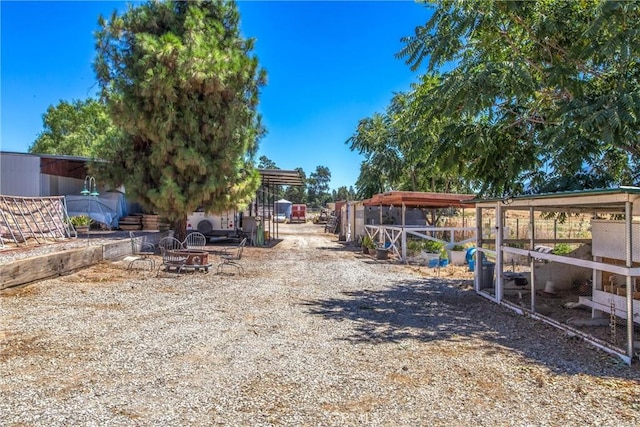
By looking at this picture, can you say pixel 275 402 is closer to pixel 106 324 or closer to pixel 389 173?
pixel 106 324

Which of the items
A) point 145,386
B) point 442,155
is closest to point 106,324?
point 145,386

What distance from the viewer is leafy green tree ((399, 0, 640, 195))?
6.21 m

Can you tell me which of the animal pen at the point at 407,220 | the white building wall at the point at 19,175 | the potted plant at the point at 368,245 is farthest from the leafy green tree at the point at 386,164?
the white building wall at the point at 19,175

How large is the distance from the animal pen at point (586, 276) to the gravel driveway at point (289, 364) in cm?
52

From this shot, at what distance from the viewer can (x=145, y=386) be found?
3848 millimetres

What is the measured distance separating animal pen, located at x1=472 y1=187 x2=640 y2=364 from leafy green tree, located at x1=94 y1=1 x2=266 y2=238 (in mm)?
9491

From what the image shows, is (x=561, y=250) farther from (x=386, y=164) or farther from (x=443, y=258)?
(x=386, y=164)

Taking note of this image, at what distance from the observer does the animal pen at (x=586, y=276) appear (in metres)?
4.95

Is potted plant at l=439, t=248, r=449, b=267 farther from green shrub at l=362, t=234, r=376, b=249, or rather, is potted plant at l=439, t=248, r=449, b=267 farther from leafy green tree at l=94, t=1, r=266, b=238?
leafy green tree at l=94, t=1, r=266, b=238

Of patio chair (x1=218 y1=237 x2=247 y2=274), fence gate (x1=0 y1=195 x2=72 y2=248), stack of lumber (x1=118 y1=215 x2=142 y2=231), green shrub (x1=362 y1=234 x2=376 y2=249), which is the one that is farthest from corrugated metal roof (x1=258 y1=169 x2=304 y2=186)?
fence gate (x1=0 y1=195 x2=72 y2=248)

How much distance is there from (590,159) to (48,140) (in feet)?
154

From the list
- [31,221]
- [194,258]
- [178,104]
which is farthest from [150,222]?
[194,258]

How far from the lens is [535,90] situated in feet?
23.9

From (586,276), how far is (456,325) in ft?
16.7
